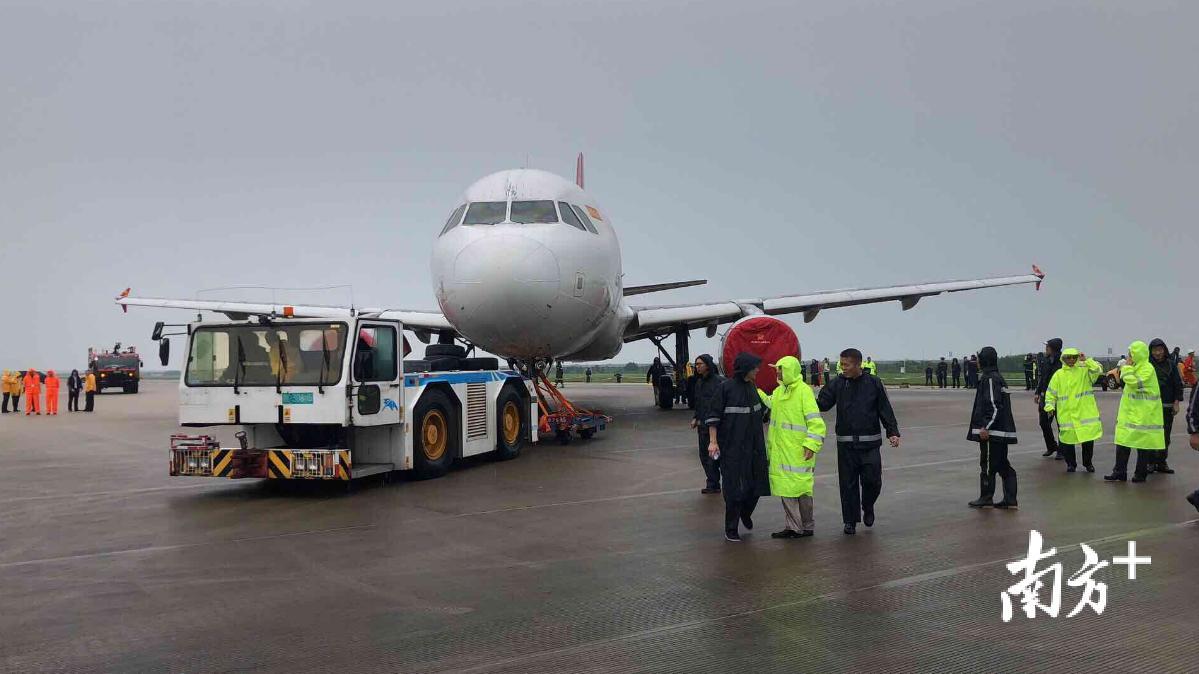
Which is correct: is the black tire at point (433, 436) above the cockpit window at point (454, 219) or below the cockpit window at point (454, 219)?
below

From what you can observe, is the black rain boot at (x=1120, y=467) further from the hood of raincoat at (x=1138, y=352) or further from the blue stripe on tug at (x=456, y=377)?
the blue stripe on tug at (x=456, y=377)

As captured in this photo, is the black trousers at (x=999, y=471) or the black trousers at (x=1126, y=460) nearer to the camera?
the black trousers at (x=999, y=471)

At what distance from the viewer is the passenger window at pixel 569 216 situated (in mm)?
15687

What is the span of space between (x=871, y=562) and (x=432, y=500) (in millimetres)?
5131

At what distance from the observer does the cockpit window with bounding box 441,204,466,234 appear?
15.7m

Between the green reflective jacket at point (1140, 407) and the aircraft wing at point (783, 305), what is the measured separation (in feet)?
38.9

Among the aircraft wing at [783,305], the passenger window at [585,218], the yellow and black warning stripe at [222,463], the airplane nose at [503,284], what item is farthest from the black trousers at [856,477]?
the aircraft wing at [783,305]

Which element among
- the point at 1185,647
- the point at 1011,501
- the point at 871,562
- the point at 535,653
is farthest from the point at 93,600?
the point at 1011,501

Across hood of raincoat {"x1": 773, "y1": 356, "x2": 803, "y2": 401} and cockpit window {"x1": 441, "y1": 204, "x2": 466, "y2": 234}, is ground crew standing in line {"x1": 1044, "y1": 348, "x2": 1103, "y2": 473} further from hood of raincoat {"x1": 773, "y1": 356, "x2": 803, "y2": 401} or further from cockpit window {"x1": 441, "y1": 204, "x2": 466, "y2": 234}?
cockpit window {"x1": 441, "y1": 204, "x2": 466, "y2": 234}

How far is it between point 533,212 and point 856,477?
872 centimetres

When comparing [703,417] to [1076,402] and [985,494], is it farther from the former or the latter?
[1076,402]

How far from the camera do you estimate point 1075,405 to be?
11844 millimetres

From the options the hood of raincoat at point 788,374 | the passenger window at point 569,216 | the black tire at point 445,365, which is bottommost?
the hood of raincoat at point 788,374

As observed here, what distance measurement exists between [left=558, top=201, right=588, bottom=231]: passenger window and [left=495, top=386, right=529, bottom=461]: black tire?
10.1 ft
